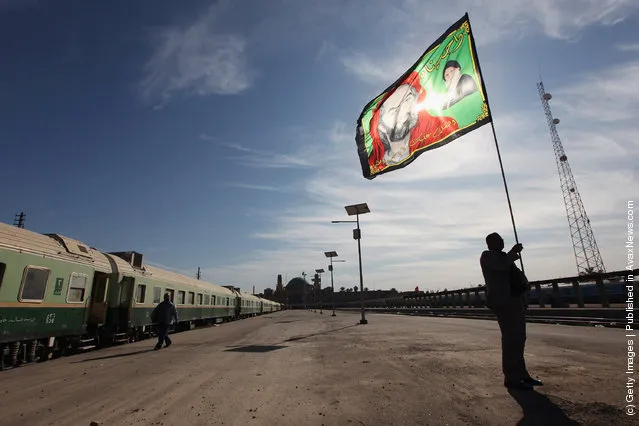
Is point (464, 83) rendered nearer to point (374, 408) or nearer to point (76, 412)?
point (374, 408)

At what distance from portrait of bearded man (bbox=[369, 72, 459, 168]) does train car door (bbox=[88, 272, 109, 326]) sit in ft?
36.1

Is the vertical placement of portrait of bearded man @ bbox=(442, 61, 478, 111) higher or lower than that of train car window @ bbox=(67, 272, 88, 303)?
higher

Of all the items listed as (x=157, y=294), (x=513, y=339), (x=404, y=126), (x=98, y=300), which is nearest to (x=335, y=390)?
(x=513, y=339)

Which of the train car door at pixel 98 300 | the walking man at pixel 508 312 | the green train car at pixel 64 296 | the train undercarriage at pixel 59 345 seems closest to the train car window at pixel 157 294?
the green train car at pixel 64 296

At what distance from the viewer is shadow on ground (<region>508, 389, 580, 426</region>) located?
3.38 m

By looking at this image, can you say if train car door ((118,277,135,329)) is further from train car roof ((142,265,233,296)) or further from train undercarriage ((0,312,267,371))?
train car roof ((142,265,233,296))

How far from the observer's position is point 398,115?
33.7 feet

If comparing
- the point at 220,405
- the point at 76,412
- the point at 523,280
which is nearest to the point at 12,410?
the point at 76,412

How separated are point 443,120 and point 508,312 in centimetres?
497

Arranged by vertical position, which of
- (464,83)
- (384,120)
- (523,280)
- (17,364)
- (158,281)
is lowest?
(17,364)

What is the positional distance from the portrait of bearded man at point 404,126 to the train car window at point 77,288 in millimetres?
10362

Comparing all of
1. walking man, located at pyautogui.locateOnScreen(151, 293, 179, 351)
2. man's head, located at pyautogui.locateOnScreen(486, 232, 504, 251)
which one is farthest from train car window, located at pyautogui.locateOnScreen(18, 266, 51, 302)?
man's head, located at pyautogui.locateOnScreen(486, 232, 504, 251)

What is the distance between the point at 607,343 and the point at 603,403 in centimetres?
562

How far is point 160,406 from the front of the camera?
4547 millimetres
